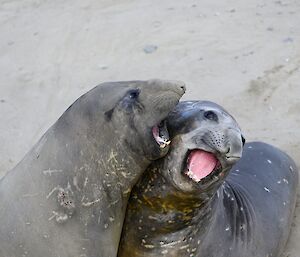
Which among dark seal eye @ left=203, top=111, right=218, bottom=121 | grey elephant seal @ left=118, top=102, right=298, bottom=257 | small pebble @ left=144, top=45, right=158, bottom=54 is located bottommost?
small pebble @ left=144, top=45, right=158, bottom=54

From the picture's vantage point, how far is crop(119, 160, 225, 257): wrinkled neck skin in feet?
10.8

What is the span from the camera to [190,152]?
10.4ft

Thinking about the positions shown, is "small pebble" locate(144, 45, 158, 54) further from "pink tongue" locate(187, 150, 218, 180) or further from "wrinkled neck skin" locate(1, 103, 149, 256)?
"pink tongue" locate(187, 150, 218, 180)

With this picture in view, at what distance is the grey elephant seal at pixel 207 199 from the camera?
3121 millimetres

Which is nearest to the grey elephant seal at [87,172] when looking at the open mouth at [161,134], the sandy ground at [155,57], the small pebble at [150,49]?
the open mouth at [161,134]

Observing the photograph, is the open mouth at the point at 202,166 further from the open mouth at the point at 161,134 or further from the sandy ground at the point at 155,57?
the sandy ground at the point at 155,57

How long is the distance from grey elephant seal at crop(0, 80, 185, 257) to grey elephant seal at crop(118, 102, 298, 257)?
3.7 inches

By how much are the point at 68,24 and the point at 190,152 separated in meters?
3.86

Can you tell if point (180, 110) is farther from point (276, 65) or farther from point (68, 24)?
point (68, 24)

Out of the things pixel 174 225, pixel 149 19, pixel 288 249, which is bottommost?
pixel 149 19

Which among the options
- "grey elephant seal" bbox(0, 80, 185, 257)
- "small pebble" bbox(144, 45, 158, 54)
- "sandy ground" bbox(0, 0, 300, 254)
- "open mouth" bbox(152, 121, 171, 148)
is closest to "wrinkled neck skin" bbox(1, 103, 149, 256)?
"grey elephant seal" bbox(0, 80, 185, 257)

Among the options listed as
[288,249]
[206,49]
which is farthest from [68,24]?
[288,249]

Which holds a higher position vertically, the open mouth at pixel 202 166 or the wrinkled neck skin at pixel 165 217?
the open mouth at pixel 202 166

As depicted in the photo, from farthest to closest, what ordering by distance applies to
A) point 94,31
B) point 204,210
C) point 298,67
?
point 94,31, point 298,67, point 204,210
